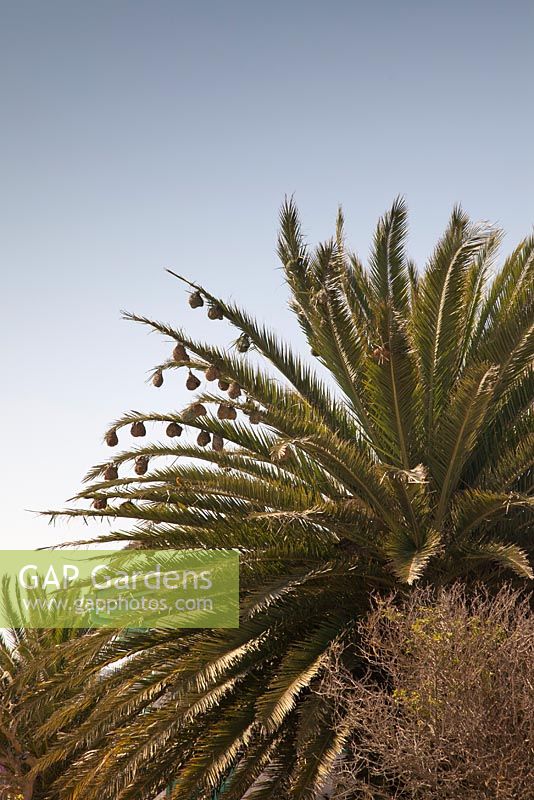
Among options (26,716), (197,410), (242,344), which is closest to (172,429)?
(197,410)

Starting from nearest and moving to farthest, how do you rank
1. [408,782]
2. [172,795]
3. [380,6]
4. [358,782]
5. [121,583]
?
[408,782] → [358,782] → [172,795] → [121,583] → [380,6]

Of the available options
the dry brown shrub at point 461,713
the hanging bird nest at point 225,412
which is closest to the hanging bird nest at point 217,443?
the hanging bird nest at point 225,412

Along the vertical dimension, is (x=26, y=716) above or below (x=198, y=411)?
below

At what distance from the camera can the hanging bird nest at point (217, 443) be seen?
866 cm

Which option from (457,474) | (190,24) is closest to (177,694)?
(457,474)

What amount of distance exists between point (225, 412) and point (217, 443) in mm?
357

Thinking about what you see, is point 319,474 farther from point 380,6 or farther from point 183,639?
point 380,6

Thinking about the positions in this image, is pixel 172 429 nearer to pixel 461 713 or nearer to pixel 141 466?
pixel 141 466

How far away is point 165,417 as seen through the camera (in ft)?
28.2

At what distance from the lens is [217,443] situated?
28.5 ft

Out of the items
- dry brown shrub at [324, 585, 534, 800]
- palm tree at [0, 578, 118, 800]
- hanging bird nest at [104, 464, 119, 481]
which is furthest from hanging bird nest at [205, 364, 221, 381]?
palm tree at [0, 578, 118, 800]

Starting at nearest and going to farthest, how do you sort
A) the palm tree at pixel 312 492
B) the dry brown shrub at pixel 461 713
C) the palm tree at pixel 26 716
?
the dry brown shrub at pixel 461 713, the palm tree at pixel 312 492, the palm tree at pixel 26 716

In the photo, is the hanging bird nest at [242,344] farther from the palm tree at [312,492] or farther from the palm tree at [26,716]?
the palm tree at [26,716]

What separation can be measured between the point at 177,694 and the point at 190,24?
6.44 meters
